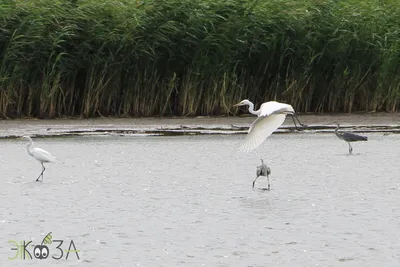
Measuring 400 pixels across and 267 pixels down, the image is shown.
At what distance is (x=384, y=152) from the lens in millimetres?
17000

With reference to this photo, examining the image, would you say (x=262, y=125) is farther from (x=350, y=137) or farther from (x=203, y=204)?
(x=350, y=137)

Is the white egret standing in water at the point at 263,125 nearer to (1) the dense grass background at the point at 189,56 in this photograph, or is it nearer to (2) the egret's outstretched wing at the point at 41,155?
(2) the egret's outstretched wing at the point at 41,155

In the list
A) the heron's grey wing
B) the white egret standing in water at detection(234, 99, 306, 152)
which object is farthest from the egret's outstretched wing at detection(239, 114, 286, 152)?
the heron's grey wing

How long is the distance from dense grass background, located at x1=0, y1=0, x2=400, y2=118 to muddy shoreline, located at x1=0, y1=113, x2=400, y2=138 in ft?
1.15

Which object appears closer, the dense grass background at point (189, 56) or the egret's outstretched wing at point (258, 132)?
the egret's outstretched wing at point (258, 132)

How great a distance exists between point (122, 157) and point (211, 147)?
1.80 metres

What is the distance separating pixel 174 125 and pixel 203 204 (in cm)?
895

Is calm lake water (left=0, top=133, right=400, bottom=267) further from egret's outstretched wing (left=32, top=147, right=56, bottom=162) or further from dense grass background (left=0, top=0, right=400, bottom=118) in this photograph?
dense grass background (left=0, top=0, right=400, bottom=118)

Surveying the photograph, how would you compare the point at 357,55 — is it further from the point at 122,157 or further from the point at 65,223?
the point at 65,223

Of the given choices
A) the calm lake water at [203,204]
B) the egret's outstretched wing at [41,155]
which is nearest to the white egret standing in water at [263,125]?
the calm lake water at [203,204]

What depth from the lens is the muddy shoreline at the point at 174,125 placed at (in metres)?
19.8

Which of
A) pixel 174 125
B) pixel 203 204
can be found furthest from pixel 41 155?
pixel 174 125

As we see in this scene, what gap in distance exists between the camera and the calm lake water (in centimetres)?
912

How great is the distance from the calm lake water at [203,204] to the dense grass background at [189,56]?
2743mm
